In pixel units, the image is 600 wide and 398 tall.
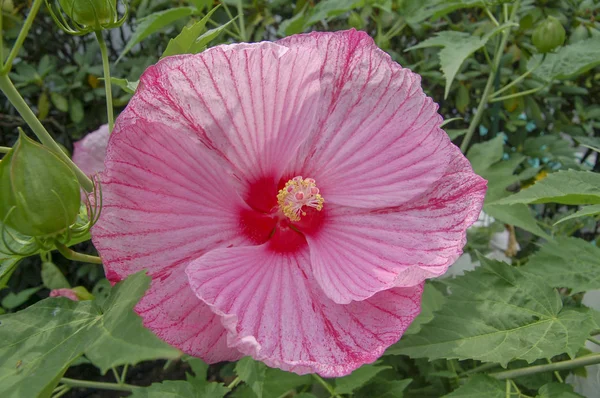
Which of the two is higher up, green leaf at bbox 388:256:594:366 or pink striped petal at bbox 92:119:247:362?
pink striped petal at bbox 92:119:247:362

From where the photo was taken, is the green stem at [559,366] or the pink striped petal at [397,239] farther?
the green stem at [559,366]

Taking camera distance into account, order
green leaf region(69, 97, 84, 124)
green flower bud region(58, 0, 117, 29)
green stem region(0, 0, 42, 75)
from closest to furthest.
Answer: green stem region(0, 0, 42, 75)
green flower bud region(58, 0, 117, 29)
green leaf region(69, 97, 84, 124)

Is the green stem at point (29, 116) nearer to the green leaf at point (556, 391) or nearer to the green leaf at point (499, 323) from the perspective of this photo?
the green leaf at point (499, 323)

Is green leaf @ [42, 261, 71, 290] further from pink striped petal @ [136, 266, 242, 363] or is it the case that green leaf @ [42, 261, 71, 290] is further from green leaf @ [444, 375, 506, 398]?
green leaf @ [444, 375, 506, 398]

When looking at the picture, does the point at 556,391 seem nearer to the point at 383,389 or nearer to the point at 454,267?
the point at 383,389

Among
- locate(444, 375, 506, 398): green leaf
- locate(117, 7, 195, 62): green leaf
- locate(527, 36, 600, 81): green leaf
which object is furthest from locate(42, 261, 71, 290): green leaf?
locate(527, 36, 600, 81): green leaf

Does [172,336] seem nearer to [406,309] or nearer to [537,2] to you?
[406,309]

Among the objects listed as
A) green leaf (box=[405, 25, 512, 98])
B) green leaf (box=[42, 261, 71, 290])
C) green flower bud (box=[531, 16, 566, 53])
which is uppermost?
green leaf (box=[405, 25, 512, 98])

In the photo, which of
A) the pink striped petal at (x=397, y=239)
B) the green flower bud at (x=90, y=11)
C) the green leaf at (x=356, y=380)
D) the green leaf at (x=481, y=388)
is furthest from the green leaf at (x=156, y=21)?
the green leaf at (x=481, y=388)
